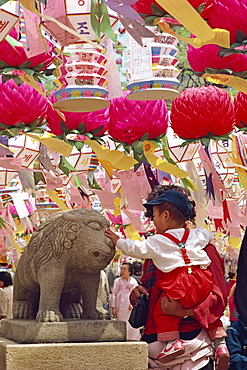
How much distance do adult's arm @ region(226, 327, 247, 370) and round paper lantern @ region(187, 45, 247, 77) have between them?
1806 millimetres

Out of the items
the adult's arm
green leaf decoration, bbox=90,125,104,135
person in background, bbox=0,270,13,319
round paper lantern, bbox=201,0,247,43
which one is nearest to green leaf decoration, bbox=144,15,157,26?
round paper lantern, bbox=201,0,247,43

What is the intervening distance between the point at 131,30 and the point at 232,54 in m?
1.30

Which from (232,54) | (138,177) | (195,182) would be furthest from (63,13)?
(195,182)

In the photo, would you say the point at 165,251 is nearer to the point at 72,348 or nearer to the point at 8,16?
the point at 72,348

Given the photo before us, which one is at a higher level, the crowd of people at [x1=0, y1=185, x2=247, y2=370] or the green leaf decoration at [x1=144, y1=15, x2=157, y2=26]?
the green leaf decoration at [x1=144, y1=15, x2=157, y2=26]

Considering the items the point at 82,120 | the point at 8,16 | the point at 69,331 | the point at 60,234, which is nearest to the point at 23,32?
the point at 8,16

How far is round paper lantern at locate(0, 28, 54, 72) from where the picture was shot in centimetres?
441

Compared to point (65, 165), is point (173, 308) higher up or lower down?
lower down

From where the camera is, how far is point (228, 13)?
4270 millimetres

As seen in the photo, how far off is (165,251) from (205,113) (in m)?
1.92

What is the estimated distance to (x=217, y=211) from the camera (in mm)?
7574

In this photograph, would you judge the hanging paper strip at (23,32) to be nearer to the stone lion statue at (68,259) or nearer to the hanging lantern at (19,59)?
the hanging lantern at (19,59)

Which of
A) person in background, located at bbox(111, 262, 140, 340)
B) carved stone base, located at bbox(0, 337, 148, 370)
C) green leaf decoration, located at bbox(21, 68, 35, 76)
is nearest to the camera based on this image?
carved stone base, located at bbox(0, 337, 148, 370)

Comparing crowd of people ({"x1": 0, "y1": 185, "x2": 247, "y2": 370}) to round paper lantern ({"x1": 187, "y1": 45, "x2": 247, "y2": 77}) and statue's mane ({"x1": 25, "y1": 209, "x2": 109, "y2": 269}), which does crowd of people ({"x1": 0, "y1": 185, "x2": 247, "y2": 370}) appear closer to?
statue's mane ({"x1": 25, "y1": 209, "x2": 109, "y2": 269})
